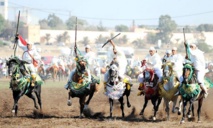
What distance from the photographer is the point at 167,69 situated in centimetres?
2020

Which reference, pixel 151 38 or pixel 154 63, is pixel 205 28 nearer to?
pixel 151 38

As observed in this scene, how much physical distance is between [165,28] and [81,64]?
291 ft

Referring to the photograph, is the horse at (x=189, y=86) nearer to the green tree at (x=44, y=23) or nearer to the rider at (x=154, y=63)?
the rider at (x=154, y=63)

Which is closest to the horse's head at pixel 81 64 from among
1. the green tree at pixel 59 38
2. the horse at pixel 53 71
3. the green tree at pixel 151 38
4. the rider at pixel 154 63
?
the rider at pixel 154 63

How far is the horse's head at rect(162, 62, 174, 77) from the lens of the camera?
20.2m

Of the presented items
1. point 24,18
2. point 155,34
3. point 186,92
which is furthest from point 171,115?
point 24,18

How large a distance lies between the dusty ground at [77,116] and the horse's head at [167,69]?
1451mm

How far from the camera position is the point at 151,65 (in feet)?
69.2

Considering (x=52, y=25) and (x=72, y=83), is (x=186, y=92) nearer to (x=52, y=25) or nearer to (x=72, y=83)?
(x=72, y=83)

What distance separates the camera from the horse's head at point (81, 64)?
1986 centimetres

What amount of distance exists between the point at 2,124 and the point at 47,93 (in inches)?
446

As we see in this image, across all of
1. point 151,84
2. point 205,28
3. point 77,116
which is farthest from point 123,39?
point 151,84

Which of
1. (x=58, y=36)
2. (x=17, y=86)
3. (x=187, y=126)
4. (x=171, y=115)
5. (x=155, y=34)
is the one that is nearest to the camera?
(x=187, y=126)

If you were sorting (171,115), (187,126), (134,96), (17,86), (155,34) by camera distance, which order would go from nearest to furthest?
(187,126) → (17,86) → (171,115) → (134,96) → (155,34)
